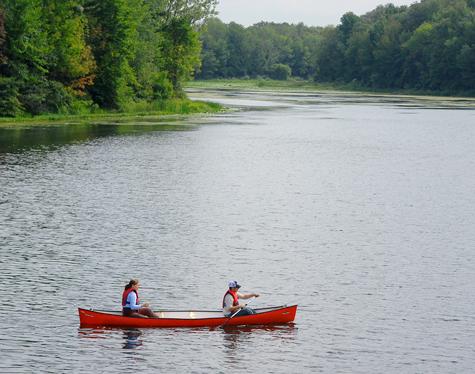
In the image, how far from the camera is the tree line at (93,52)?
100988 mm

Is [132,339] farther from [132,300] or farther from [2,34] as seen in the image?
[2,34]

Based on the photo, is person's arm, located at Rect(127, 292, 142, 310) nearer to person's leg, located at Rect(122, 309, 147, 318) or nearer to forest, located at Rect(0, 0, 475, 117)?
person's leg, located at Rect(122, 309, 147, 318)

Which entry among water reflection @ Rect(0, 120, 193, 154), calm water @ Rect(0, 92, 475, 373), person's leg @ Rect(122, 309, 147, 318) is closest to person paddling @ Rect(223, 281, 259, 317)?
calm water @ Rect(0, 92, 475, 373)

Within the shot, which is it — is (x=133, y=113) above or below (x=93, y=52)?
below

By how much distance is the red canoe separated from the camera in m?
32.2

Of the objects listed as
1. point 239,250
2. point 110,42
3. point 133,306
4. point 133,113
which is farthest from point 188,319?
point 133,113

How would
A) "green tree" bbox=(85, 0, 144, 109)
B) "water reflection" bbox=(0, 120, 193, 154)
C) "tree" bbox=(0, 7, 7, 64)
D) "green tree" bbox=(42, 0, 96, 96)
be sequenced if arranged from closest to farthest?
1. "water reflection" bbox=(0, 120, 193, 154)
2. "tree" bbox=(0, 7, 7, 64)
3. "green tree" bbox=(42, 0, 96, 96)
4. "green tree" bbox=(85, 0, 144, 109)

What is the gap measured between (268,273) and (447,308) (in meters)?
8.51

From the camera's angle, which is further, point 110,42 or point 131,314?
point 110,42

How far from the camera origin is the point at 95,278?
3909cm

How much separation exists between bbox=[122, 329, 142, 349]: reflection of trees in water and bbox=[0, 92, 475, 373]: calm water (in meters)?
0.07

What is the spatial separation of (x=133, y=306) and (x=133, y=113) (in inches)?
3614

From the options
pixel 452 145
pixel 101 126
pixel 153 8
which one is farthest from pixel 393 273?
pixel 153 8

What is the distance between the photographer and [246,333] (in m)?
32.5
